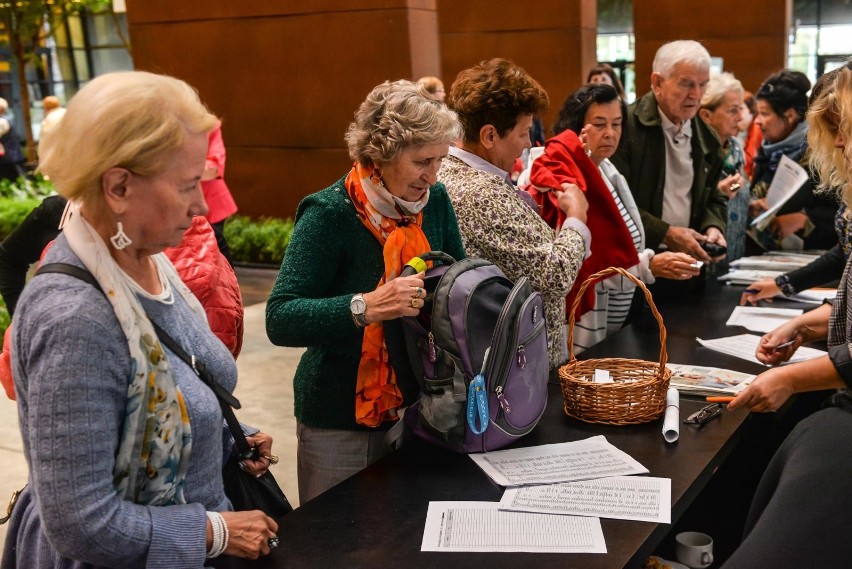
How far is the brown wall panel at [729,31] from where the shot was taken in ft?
41.0

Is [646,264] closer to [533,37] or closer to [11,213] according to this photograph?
[11,213]

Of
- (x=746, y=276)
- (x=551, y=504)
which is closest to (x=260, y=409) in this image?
(x=746, y=276)

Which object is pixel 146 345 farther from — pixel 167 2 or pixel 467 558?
pixel 167 2

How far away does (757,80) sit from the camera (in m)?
12.7

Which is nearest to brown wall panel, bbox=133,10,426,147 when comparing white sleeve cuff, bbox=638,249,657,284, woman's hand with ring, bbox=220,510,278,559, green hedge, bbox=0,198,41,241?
green hedge, bbox=0,198,41,241

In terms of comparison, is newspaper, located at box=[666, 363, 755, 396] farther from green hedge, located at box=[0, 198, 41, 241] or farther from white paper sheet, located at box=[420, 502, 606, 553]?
green hedge, located at box=[0, 198, 41, 241]

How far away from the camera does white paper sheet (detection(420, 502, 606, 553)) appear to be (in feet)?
5.80

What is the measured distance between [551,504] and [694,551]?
0.73 m

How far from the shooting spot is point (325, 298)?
2268mm

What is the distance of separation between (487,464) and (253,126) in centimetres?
728

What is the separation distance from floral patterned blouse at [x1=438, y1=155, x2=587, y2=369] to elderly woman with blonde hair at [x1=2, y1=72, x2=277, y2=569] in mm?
1186

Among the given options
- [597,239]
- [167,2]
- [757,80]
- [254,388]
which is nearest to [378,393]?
[597,239]

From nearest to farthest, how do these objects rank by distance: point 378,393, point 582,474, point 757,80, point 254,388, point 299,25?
point 582,474
point 378,393
point 254,388
point 299,25
point 757,80

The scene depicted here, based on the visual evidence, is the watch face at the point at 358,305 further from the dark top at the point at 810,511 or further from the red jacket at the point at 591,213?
the red jacket at the point at 591,213
